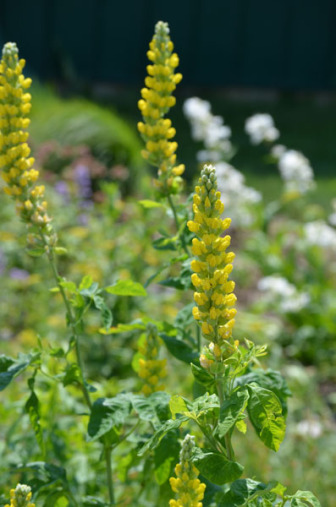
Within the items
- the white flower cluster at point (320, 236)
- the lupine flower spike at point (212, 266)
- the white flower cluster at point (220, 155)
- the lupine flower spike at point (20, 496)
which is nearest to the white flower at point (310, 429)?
the white flower cluster at point (320, 236)

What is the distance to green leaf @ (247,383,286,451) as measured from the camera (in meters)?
1.12

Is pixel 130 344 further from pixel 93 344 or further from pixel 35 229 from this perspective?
pixel 35 229

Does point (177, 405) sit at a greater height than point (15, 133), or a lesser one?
lesser

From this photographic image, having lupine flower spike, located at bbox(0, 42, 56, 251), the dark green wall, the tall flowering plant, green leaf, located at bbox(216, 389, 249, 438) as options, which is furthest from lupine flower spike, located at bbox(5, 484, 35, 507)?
the dark green wall

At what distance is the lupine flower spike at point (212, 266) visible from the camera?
1.07m

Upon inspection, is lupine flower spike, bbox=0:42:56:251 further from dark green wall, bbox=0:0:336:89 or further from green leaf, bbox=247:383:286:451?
dark green wall, bbox=0:0:336:89

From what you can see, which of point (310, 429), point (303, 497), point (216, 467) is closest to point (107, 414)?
point (216, 467)

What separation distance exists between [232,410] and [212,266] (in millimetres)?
218

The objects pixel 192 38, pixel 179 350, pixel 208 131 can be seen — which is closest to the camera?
pixel 179 350

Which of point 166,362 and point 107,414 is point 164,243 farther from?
point 107,414

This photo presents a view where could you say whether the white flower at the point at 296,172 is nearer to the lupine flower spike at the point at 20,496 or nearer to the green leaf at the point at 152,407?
the green leaf at the point at 152,407

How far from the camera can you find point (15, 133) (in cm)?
141

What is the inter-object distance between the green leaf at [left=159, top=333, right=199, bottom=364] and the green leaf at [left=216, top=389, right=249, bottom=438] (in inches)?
11.8

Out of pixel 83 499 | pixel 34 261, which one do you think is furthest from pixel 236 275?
pixel 83 499
